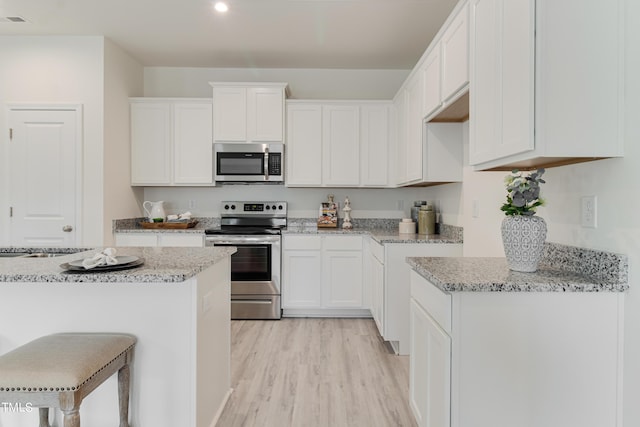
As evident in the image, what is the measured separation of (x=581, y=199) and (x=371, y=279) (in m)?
2.30

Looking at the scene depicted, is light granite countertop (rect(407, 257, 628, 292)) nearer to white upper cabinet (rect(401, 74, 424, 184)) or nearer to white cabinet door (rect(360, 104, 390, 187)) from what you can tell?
white upper cabinet (rect(401, 74, 424, 184))

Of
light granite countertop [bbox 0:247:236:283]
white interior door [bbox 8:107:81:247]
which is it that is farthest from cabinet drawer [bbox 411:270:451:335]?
white interior door [bbox 8:107:81:247]

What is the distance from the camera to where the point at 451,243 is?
2994mm

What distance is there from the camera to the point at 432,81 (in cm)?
269

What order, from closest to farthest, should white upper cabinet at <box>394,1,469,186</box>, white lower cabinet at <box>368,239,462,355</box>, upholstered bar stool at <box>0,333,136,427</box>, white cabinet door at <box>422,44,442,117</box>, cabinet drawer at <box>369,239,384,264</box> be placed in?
upholstered bar stool at <box>0,333,136,427</box>, white upper cabinet at <box>394,1,469,186</box>, white cabinet door at <box>422,44,442,117</box>, white lower cabinet at <box>368,239,462,355</box>, cabinet drawer at <box>369,239,384,264</box>

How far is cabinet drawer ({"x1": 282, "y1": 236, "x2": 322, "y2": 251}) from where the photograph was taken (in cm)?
391

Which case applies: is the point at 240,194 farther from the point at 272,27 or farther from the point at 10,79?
the point at 10,79

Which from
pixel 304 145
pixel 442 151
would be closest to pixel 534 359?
pixel 442 151

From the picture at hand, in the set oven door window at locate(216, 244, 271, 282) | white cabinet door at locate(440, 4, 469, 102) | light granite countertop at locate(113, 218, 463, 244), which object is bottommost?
oven door window at locate(216, 244, 271, 282)

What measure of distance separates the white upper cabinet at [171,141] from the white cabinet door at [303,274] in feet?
4.13

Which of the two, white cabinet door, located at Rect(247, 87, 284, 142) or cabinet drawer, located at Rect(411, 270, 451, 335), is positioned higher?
white cabinet door, located at Rect(247, 87, 284, 142)

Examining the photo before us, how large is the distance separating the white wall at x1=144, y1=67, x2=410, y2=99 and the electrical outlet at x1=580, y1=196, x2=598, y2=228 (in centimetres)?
323

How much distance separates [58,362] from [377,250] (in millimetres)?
2495

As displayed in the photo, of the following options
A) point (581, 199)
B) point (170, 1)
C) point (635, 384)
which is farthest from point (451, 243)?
point (170, 1)
